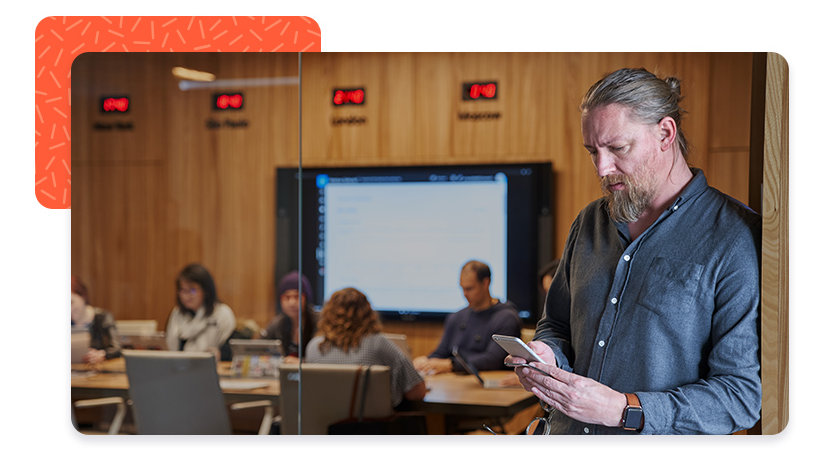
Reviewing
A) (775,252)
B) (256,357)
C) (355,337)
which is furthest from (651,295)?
(256,357)

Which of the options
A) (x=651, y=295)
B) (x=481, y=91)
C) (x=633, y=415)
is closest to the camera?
(x=633, y=415)

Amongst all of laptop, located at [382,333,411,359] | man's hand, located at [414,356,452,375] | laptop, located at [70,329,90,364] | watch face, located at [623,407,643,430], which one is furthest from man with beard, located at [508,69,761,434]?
laptop, located at [70,329,90,364]

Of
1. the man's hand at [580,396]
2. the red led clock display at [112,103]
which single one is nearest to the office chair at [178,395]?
the red led clock display at [112,103]

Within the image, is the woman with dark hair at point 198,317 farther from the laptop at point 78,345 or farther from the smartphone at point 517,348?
the smartphone at point 517,348

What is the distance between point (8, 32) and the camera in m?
2.79

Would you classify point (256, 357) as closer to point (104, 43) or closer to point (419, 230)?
point (419, 230)

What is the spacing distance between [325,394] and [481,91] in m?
1.07

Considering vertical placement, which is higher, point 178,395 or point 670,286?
point 670,286

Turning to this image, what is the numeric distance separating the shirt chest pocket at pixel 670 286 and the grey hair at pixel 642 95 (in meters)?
0.33

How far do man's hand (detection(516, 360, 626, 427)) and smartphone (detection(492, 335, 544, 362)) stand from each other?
0.10 ft

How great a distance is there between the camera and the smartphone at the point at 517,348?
240cm

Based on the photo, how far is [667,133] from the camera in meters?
2.54

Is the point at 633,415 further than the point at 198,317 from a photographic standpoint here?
No

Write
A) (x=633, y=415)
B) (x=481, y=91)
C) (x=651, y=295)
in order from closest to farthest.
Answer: (x=633, y=415), (x=651, y=295), (x=481, y=91)
